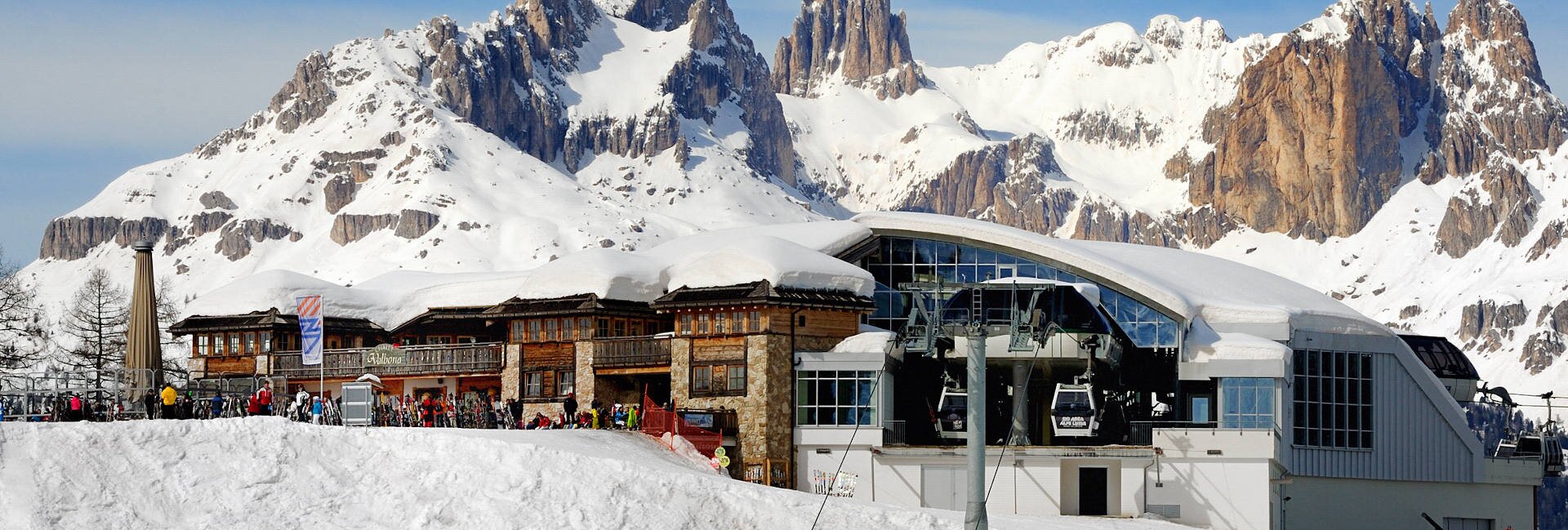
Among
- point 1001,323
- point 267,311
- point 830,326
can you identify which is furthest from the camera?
point 267,311

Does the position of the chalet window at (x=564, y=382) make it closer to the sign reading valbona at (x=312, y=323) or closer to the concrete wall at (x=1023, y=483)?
the concrete wall at (x=1023, y=483)

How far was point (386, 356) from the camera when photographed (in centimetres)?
7969

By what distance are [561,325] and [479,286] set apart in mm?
10361

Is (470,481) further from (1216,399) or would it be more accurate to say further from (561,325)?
(1216,399)

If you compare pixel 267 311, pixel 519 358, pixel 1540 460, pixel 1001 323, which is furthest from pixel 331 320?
pixel 1540 460

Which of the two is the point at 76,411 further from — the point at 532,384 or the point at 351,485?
the point at 532,384

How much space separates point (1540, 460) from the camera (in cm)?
8450

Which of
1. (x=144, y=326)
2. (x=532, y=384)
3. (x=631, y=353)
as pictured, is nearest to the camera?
(x=144, y=326)

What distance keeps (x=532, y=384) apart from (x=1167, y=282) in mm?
25481

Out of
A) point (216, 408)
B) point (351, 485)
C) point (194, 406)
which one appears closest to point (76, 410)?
point (216, 408)

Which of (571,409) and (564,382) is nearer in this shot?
(571,409)

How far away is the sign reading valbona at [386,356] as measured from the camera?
7969cm

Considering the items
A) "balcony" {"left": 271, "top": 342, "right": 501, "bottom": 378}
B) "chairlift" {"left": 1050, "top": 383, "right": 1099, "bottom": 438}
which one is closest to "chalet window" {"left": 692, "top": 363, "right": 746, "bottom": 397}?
"chairlift" {"left": 1050, "top": 383, "right": 1099, "bottom": 438}

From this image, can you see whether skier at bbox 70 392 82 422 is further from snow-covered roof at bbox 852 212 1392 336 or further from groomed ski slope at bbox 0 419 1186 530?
snow-covered roof at bbox 852 212 1392 336
